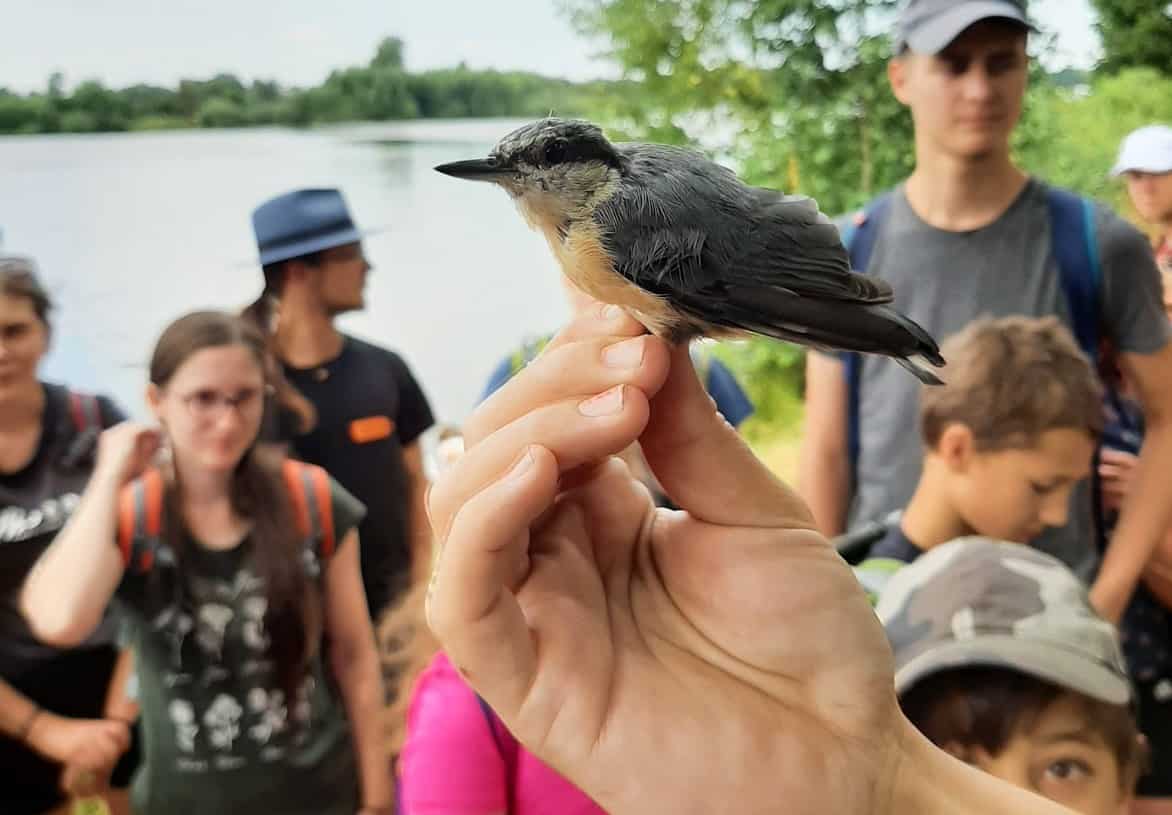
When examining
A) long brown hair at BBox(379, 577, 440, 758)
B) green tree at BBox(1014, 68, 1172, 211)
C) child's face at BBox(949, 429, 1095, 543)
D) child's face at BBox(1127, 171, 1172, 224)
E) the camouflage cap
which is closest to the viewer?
the camouflage cap

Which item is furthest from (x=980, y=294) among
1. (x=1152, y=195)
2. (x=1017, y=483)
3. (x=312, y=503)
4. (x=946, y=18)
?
(x=1152, y=195)

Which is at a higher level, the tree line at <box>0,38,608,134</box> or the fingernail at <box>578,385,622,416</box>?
the tree line at <box>0,38,608,134</box>

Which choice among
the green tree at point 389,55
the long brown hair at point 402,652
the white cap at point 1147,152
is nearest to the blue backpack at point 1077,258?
the long brown hair at point 402,652

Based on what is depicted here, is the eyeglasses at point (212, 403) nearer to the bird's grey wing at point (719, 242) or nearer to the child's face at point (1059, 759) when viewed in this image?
the bird's grey wing at point (719, 242)

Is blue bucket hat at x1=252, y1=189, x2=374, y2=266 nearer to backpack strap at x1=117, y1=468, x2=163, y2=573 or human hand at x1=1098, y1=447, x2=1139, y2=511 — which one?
backpack strap at x1=117, y1=468, x2=163, y2=573

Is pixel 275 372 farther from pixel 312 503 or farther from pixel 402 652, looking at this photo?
pixel 402 652

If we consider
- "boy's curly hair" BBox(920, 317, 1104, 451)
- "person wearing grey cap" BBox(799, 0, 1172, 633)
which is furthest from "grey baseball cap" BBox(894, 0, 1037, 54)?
"boy's curly hair" BBox(920, 317, 1104, 451)

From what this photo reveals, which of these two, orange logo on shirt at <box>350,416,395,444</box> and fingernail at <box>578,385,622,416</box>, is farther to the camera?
orange logo on shirt at <box>350,416,395,444</box>
